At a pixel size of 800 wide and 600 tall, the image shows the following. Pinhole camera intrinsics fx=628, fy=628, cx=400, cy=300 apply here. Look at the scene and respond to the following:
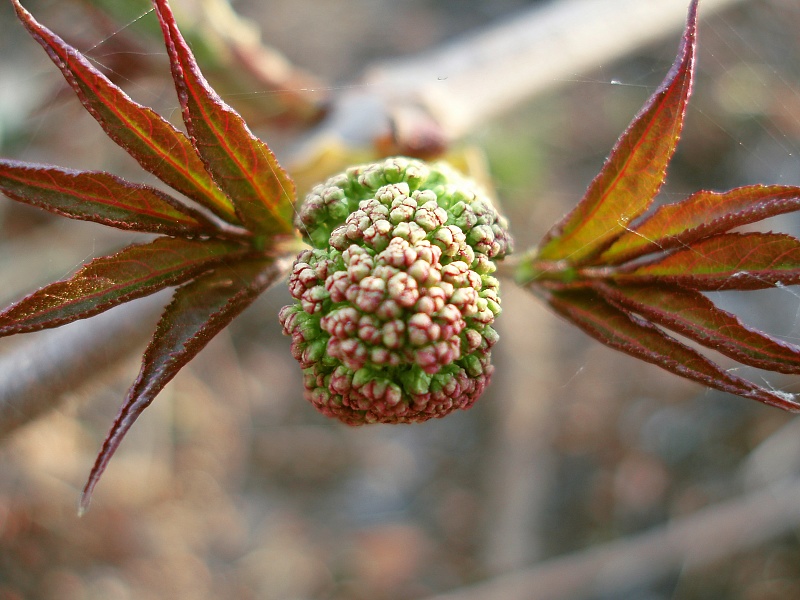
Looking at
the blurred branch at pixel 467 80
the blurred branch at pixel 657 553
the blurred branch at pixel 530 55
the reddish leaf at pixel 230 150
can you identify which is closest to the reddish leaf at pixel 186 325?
the reddish leaf at pixel 230 150

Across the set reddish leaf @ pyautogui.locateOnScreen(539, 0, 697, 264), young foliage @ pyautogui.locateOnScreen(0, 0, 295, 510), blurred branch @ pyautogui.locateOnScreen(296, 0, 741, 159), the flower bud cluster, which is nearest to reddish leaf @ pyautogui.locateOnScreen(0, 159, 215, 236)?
young foliage @ pyautogui.locateOnScreen(0, 0, 295, 510)

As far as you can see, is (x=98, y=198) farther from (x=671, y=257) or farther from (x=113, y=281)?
(x=671, y=257)

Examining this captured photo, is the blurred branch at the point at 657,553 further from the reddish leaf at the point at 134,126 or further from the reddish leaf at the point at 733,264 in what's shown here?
the reddish leaf at the point at 134,126

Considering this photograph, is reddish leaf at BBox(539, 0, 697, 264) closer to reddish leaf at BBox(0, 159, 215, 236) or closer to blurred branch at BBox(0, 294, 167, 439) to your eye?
reddish leaf at BBox(0, 159, 215, 236)

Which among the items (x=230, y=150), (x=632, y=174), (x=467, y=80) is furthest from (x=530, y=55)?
(x=230, y=150)

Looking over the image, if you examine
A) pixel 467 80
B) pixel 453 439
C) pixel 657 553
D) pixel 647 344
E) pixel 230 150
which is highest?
pixel 467 80

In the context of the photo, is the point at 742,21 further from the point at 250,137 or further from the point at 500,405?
the point at 250,137

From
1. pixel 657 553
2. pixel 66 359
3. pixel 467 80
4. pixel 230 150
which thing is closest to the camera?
pixel 230 150
